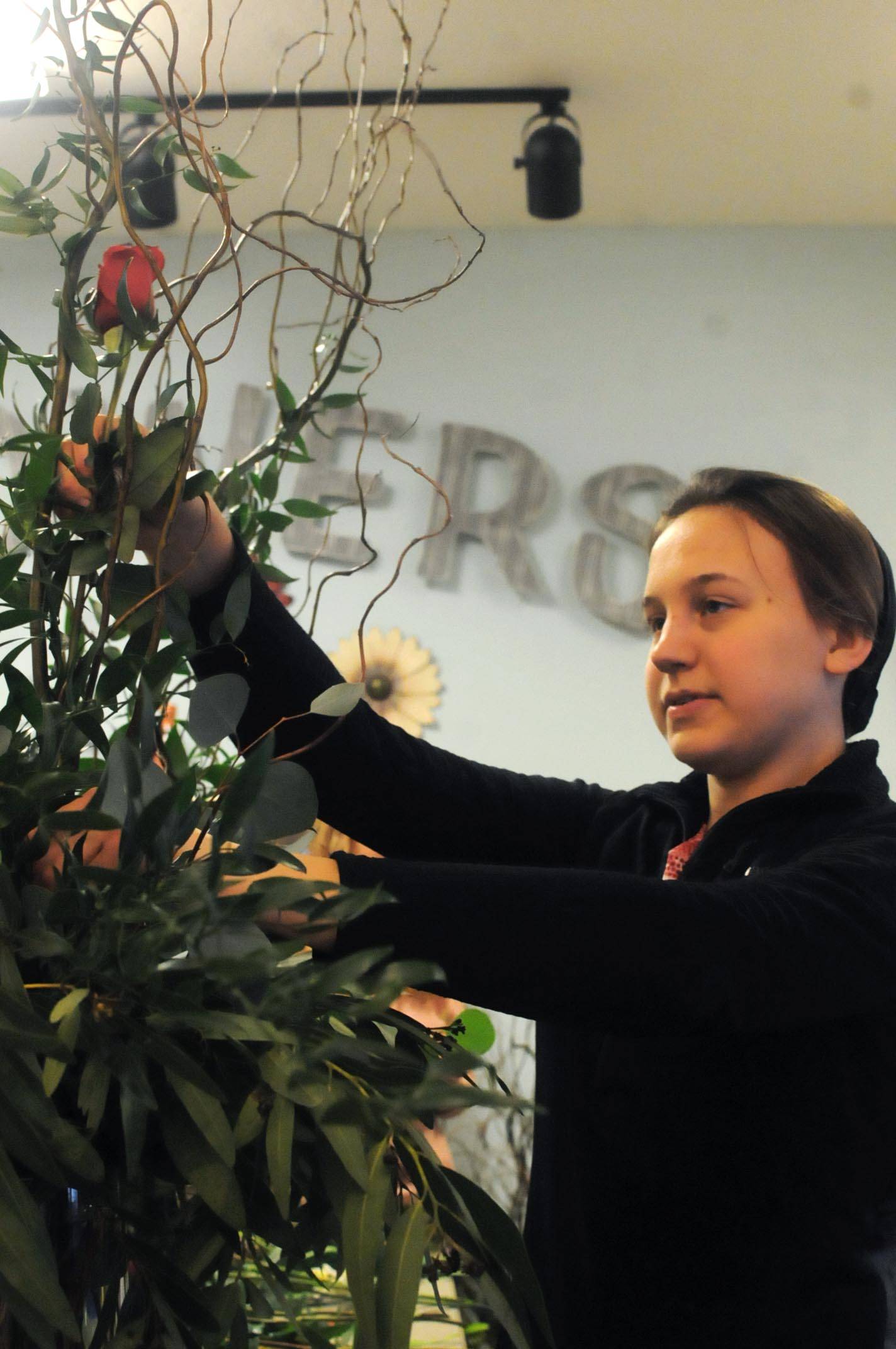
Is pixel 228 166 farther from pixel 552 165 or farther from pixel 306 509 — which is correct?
pixel 552 165

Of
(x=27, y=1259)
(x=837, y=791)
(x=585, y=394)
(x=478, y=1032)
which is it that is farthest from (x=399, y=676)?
(x=27, y=1259)

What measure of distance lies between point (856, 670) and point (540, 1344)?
484 mm

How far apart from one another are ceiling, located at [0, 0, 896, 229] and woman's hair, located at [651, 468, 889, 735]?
54.3 inches

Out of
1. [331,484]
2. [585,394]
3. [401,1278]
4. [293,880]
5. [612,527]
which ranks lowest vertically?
[401,1278]

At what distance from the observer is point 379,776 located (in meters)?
0.79

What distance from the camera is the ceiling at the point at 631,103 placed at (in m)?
2.16

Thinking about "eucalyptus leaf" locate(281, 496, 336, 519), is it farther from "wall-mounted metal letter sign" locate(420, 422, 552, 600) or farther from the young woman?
"wall-mounted metal letter sign" locate(420, 422, 552, 600)

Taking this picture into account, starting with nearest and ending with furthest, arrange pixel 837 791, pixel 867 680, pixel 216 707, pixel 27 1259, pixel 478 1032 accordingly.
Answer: pixel 27 1259 → pixel 216 707 → pixel 478 1032 → pixel 837 791 → pixel 867 680

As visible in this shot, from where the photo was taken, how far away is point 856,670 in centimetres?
91

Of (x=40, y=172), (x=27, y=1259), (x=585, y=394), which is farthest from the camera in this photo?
(x=585, y=394)

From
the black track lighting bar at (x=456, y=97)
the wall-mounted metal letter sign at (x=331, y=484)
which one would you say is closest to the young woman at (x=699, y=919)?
the black track lighting bar at (x=456, y=97)

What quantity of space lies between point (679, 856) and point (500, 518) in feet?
6.36

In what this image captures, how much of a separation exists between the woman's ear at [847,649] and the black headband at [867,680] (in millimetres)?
34

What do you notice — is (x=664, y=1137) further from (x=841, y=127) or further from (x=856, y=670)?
(x=841, y=127)
